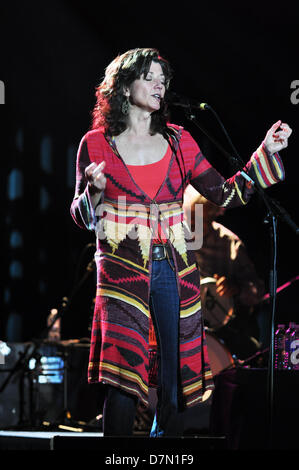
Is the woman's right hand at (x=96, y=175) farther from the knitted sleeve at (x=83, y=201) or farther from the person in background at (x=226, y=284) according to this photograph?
the person in background at (x=226, y=284)

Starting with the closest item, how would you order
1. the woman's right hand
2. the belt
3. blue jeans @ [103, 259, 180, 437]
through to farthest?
the woman's right hand → blue jeans @ [103, 259, 180, 437] → the belt

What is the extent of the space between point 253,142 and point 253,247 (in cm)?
102

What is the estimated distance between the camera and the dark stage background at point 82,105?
16.4 ft

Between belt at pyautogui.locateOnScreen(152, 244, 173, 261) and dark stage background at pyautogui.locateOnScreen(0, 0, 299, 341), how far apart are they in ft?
9.42

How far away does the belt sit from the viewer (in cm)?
235

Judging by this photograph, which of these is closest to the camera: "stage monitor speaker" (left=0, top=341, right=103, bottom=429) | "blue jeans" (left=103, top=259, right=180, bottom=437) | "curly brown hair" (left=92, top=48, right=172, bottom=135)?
"blue jeans" (left=103, top=259, right=180, bottom=437)

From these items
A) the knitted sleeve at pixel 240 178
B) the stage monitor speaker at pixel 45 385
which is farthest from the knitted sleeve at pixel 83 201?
the stage monitor speaker at pixel 45 385

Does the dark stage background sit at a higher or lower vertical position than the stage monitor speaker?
higher

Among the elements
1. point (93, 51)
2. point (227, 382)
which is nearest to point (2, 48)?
point (93, 51)

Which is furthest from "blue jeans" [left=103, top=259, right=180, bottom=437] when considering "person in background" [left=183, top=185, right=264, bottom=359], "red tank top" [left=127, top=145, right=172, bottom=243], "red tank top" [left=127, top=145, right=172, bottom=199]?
Answer: "person in background" [left=183, top=185, right=264, bottom=359]

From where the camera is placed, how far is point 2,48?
597 centimetres

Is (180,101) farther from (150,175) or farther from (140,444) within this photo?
(140,444)

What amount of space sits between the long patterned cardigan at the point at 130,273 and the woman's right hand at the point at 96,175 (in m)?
0.09

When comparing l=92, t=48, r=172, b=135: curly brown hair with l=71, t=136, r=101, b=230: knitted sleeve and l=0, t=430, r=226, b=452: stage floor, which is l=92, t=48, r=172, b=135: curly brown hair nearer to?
l=71, t=136, r=101, b=230: knitted sleeve
